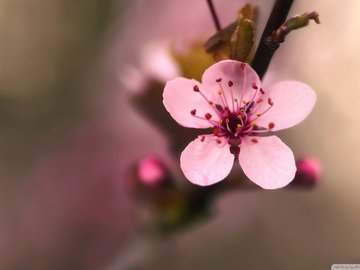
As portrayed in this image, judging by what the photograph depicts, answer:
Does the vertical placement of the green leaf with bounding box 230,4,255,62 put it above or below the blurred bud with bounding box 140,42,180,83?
above

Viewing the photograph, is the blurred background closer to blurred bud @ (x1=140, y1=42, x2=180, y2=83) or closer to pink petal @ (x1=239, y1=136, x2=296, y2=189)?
blurred bud @ (x1=140, y1=42, x2=180, y2=83)

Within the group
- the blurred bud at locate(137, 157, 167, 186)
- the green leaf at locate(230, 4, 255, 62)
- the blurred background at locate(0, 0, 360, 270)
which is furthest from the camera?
the blurred background at locate(0, 0, 360, 270)

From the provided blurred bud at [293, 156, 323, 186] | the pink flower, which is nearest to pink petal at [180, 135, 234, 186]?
the pink flower

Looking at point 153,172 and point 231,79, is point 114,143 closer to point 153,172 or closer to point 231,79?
point 153,172

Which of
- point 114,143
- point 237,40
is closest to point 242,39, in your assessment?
point 237,40

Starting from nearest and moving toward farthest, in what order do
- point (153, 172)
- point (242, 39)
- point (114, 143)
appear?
1. point (242, 39)
2. point (153, 172)
3. point (114, 143)

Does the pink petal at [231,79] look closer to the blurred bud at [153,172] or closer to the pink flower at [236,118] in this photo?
the pink flower at [236,118]

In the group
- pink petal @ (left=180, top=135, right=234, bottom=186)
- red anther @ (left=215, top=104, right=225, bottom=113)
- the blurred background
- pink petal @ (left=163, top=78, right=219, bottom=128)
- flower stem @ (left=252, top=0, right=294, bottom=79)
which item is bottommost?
the blurred background

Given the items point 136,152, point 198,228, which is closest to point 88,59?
point 136,152

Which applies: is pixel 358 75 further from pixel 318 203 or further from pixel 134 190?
pixel 134 190
